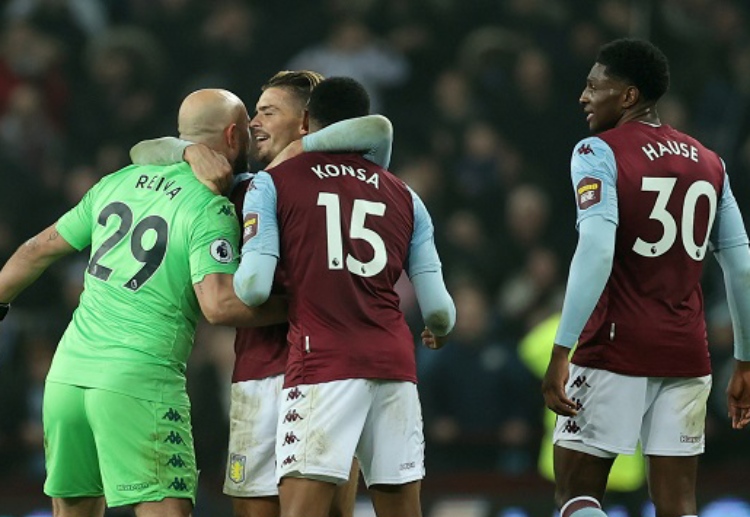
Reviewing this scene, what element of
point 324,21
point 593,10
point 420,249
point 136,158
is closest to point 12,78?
point 324,21

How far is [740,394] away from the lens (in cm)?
554

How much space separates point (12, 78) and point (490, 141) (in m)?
3.52

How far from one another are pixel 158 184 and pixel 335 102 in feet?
2.24

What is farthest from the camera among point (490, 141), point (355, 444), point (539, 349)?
point (490, 141)

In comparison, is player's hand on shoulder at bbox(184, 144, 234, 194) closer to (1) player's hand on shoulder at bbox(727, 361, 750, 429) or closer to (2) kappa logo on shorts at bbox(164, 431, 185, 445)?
(2) kappa logo on shorts at bbox(164, 431, 185, 445)

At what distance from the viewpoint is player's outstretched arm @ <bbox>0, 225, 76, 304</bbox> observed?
552 centimetres

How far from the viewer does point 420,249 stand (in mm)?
5270

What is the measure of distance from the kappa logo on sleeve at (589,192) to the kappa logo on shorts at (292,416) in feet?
3.82

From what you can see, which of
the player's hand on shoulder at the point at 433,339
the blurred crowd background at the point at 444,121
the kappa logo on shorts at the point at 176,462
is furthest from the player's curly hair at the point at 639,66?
the blurred crowd background at the point at 444,121

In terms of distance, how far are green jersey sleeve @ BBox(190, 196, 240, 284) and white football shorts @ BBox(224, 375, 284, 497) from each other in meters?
0.45

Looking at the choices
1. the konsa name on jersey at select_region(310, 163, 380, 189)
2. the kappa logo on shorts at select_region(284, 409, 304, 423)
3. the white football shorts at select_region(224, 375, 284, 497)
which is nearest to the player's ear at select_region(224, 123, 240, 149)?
the konsa name on jersey at select_region(310, 163, 380, 189)

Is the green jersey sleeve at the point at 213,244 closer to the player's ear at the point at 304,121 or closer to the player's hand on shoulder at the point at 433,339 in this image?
the player's ear at the point at 304,121

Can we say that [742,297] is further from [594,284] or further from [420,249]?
[420,249]

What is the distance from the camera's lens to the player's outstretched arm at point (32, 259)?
18.1 feet
